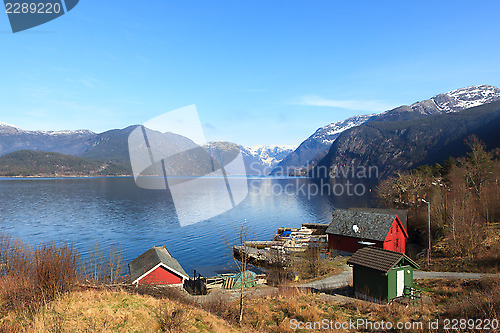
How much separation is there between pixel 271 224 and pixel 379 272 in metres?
59.5

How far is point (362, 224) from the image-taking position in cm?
5091

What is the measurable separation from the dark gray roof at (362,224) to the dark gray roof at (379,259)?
18.8 metres

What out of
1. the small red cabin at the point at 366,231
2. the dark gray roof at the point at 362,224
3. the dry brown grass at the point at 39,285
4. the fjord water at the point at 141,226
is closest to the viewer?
the dry brown grass at the point at 39,285

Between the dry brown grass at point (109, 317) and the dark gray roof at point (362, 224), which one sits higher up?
the dry brown grass at point (109, 317)

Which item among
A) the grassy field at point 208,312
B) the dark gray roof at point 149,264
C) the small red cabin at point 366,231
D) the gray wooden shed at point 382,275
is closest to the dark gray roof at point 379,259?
the gray wooden shed at point 382,275

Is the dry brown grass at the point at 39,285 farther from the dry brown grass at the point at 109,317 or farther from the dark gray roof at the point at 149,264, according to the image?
the dark gray roof at the point at 149,264

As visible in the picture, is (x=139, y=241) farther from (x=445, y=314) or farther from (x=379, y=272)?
(x=445, y=314)

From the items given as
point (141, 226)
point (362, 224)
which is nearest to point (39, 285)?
point (362, 224)

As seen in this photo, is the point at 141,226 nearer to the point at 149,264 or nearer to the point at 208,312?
the point at 149,264

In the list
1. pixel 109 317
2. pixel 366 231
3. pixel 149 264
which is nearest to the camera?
pixel 109 317

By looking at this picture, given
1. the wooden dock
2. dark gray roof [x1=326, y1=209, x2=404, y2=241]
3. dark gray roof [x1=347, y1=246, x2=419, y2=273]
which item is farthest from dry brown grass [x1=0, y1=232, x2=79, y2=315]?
dark gray roof [x1=326, y1=209, x2=404, y2=241]

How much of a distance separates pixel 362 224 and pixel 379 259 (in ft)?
75.9

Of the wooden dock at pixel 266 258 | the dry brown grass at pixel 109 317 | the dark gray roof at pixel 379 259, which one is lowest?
the wooden dock at pixel 266 258

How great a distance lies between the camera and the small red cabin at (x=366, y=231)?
4782 centimetres
